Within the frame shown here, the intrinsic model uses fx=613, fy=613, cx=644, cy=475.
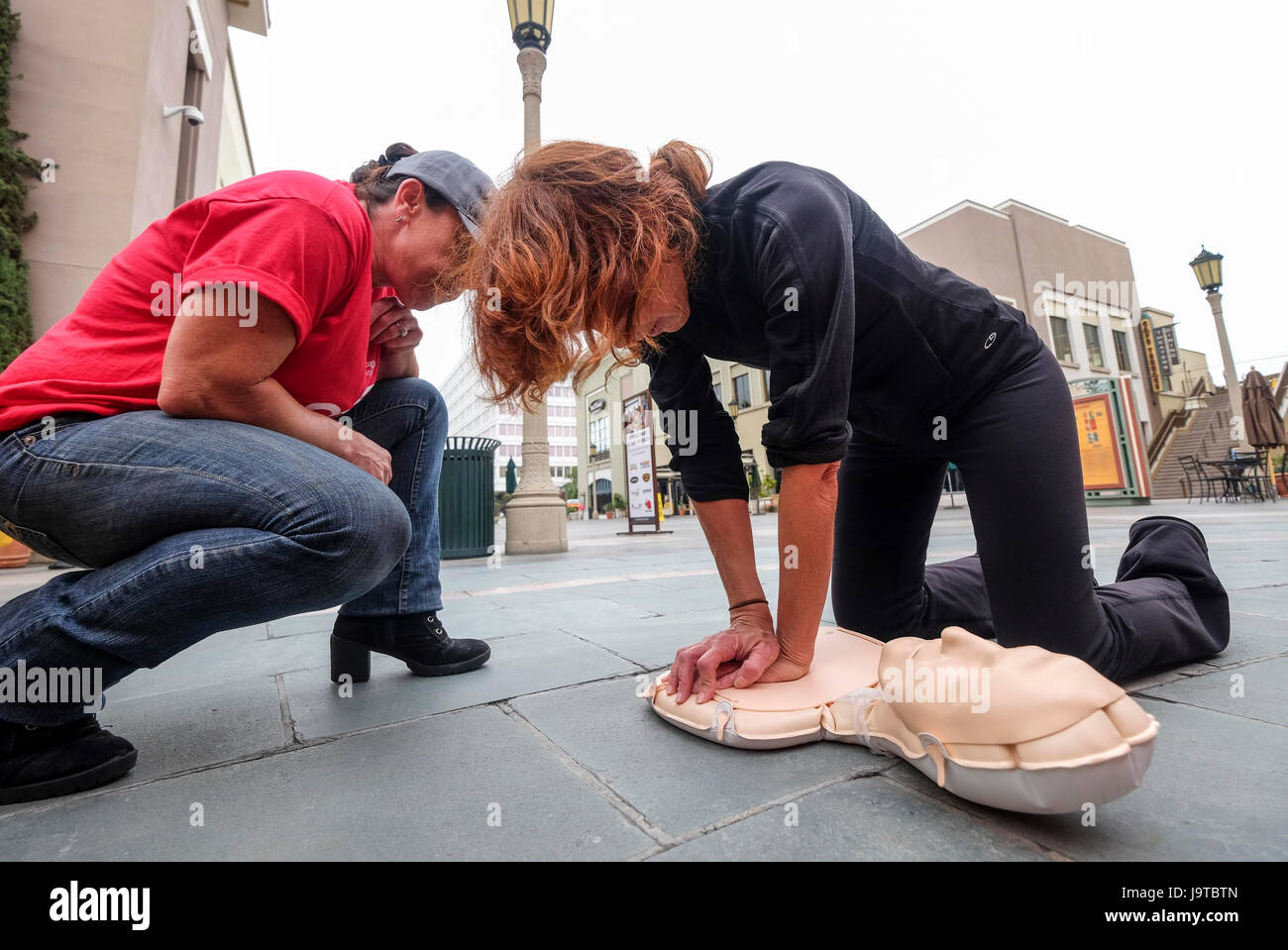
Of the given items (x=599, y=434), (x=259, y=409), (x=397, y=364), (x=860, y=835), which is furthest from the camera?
(x=599, y=434)

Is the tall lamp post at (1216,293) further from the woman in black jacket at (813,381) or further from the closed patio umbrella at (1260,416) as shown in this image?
the woman in black jacket at (813,381)

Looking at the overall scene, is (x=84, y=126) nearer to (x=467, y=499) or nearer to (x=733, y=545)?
(x=467, y=499)

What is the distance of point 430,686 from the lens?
1.58m

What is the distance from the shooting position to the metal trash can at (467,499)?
6.02 meters

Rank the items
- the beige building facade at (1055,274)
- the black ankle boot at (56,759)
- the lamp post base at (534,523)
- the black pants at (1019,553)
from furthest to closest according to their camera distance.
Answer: the beige building facade at (1055,274) → the lamp post base at (534,523) → the black pants at (1019,553) → the black ankle boot at (56,759)

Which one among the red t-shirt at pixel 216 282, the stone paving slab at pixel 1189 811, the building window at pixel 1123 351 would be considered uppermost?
the building window at pixel 1123 351

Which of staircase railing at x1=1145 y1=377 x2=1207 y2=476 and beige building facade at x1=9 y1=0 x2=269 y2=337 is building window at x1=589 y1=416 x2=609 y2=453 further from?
beige building facade at x1=9 y1=0 x2=269 y2=337

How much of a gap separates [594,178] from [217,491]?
0.90 metres

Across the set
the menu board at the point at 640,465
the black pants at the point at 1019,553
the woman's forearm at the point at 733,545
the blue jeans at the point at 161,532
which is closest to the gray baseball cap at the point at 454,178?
the blue jeans at the point at 161,532

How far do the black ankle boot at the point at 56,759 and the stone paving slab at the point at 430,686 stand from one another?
300mm

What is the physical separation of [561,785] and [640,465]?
9869 millimetres

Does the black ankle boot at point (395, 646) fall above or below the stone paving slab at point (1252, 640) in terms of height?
above

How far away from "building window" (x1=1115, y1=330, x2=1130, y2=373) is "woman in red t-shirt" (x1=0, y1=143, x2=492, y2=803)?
2682 centimetres

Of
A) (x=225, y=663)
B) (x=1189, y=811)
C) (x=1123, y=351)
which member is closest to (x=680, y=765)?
(x=1189, y=811)
